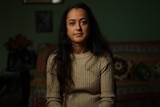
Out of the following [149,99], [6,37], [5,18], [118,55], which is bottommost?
[149,99]

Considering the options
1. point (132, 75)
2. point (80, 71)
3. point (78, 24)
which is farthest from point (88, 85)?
point (132, 75)

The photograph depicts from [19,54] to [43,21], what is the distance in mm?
615

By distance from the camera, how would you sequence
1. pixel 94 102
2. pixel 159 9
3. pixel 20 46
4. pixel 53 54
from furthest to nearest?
→ pixel 159 9
pixel 20 46
pixel 53 54
pixel 94 102

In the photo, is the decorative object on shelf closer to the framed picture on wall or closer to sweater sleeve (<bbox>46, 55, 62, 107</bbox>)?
the framed picture on wall

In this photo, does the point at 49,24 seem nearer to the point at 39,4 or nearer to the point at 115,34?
the point at 39,4

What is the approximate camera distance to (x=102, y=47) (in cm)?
156

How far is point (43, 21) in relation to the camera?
3.86 metres

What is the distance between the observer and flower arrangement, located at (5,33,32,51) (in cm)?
366

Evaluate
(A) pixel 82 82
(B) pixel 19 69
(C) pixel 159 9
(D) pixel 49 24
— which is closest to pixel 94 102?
(A) pixel 82 82

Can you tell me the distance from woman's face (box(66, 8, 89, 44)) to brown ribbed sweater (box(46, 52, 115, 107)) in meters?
0.13

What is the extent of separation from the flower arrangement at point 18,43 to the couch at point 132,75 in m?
0.26

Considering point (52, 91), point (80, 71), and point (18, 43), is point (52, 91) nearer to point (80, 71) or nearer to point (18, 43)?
point (80, 71)

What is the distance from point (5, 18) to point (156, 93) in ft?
7.91

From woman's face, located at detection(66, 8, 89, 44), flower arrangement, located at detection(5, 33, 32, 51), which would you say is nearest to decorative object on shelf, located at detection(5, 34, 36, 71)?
flower arrangement, located at detection(5, 33, 32, 51)
